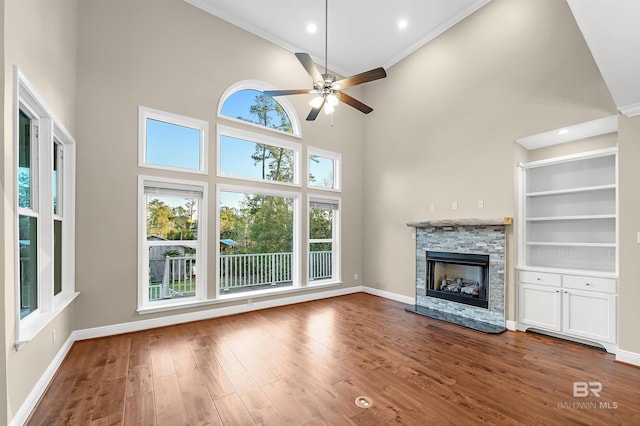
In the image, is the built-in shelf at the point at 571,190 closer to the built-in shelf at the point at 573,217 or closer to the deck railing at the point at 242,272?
the built-in shelf at the point at 573,217

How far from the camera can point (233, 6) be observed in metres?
4.65

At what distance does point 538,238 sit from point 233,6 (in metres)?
5.98

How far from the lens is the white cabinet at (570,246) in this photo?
3.46 m

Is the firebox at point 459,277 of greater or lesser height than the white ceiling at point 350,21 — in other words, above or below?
below

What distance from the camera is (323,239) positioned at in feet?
20.0

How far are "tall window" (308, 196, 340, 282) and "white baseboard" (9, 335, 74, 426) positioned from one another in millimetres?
3801

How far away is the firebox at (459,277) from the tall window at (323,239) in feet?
6.43

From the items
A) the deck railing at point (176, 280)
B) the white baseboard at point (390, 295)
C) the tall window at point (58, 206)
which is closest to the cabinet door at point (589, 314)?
the white baseboard at point (390, 295)

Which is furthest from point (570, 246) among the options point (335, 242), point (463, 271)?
point (335, 242)

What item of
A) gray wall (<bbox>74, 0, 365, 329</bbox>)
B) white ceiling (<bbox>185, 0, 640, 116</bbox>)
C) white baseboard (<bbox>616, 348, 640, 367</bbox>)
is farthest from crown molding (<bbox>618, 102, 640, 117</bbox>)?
gray wall (<bbox>74, 0, 365, 329</bbox>)

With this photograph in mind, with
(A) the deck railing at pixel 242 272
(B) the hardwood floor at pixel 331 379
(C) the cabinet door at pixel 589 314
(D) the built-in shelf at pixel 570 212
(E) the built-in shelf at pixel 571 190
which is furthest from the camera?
(A) the deck railing at pixel 242 272

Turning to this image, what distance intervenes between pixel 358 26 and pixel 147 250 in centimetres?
503

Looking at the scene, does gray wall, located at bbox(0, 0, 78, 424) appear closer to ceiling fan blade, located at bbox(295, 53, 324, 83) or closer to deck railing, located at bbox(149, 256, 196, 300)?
deck railing, located at bbox(149, 256, 196, 300)

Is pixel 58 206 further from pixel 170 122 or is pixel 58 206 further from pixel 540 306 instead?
pixel 540 306
